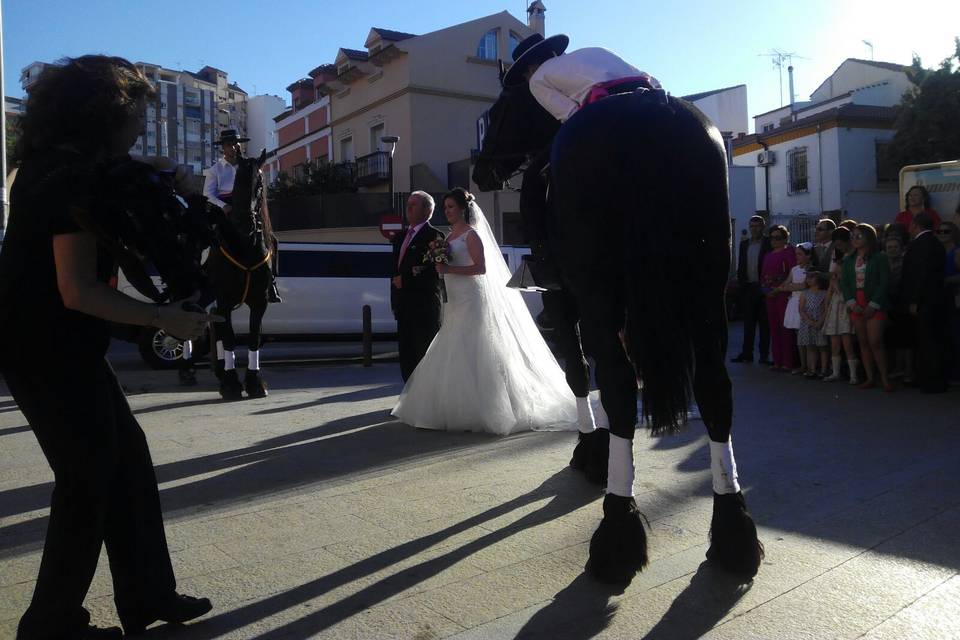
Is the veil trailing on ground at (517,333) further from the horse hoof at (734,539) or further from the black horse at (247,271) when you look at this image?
the horse hoof at (734,539)

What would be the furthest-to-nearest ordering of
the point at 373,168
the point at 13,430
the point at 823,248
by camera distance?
the point at 373,168 → the point at 823,248 → the point at 13,430

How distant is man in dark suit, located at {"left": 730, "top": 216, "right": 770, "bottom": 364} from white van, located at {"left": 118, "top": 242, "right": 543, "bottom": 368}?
6245 mm

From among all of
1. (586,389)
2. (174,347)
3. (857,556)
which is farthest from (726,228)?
(174,347)

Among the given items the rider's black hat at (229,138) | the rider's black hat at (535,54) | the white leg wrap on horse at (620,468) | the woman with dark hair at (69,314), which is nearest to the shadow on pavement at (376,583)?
the woman with dark hair at (69,314)

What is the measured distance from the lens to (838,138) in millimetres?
35625

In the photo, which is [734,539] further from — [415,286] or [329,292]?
[329,292]

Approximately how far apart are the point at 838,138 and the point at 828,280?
95.5 feet

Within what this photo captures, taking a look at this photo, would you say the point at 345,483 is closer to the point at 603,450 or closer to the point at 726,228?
the point at 603,450

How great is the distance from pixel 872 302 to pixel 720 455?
620 cm

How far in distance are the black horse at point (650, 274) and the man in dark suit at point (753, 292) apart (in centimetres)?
842

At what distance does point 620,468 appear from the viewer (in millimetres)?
3203

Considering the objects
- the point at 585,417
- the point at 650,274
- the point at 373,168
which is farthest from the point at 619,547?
the point at 373,168

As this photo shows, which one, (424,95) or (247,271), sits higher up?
(424,95)

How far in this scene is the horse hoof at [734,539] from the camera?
305 centimetres
